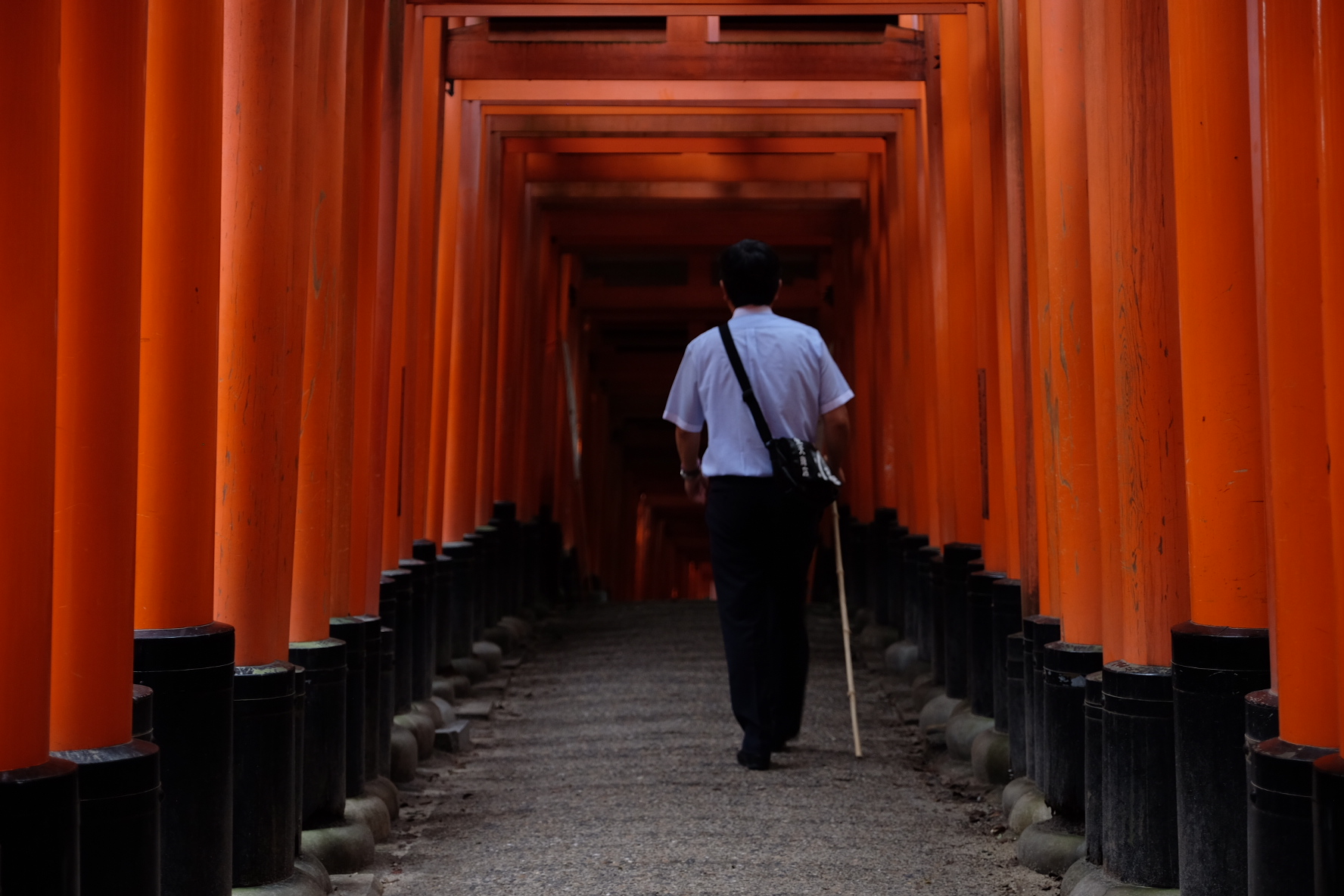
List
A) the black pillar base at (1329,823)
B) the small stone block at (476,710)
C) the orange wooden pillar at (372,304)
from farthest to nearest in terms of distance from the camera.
Answer: the small stone block at (476,710), the orange wooden pillar at (372,304), the black pillar base at (1329,823)

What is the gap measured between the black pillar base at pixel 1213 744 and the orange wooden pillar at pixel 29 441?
198cm

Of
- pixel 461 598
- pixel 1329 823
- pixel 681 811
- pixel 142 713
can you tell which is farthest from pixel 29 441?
pixel 461 598

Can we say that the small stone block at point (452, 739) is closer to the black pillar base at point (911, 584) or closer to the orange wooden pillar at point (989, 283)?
the orange wooden pillar at point (989, 283)

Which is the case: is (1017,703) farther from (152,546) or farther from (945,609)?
(152,546)

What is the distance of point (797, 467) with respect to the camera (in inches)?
205

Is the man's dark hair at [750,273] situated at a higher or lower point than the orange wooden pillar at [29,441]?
higher

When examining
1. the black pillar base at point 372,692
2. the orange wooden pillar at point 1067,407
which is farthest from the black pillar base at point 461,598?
the orange wooden pillar at point 1067,407

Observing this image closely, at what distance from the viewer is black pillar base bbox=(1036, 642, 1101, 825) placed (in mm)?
3943

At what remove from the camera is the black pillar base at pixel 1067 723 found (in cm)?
394

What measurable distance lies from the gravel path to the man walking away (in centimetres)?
30

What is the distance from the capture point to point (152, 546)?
3133mm

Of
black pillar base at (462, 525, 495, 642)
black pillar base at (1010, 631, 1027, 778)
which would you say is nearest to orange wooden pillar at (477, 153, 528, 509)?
black pillar base at (462, 525, 495, 642)

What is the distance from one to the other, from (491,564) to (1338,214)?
757cm

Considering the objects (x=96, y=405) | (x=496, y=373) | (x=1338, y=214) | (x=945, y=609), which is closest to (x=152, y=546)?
(x=96, y=405)
